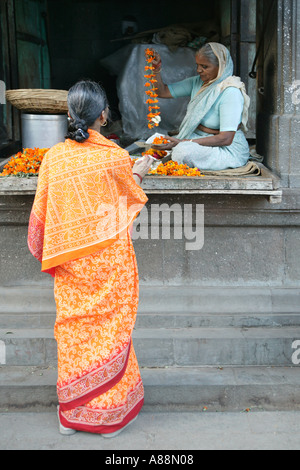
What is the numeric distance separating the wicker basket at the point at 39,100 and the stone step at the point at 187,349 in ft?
5.83

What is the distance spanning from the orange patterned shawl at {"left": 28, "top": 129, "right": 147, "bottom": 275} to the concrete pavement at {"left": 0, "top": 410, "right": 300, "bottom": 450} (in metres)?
0.94

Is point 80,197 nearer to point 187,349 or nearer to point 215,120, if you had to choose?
point 187,349

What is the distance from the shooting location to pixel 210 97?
14.1ft

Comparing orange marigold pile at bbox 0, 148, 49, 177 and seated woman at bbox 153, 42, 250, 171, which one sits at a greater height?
seated woman at bbox 153, 42, 250, 171

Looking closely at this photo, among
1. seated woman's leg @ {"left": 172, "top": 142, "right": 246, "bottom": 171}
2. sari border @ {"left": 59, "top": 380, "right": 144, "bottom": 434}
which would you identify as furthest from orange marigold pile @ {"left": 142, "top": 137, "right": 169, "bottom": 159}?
sari border @ {"left": 59, "top": 380, "right": 144, "bottom": 434}

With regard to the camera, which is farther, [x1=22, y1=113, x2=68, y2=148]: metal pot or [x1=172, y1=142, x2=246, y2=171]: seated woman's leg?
[x1=22, y1=113, x2=68, y2=148]: metal pot

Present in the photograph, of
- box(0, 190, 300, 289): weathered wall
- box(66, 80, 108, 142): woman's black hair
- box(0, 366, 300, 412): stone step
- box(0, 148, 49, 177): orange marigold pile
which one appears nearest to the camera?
box(66, 80, 108, 142): woman's black hair

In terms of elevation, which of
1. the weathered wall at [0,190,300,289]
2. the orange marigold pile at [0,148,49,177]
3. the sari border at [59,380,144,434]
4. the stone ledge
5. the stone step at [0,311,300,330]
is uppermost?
the orange marigold pile at [0,148,49,177]

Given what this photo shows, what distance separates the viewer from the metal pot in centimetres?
470

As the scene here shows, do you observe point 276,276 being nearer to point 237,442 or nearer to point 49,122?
point 237,442

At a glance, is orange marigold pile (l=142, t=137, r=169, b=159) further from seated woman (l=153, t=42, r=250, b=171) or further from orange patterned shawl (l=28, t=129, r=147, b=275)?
orange patterned shawl (l=28, t=129, r=147, b=275)

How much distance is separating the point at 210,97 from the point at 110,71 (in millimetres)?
2714

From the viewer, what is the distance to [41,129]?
186 inches

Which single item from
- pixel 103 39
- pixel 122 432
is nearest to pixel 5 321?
pixel 122 432
